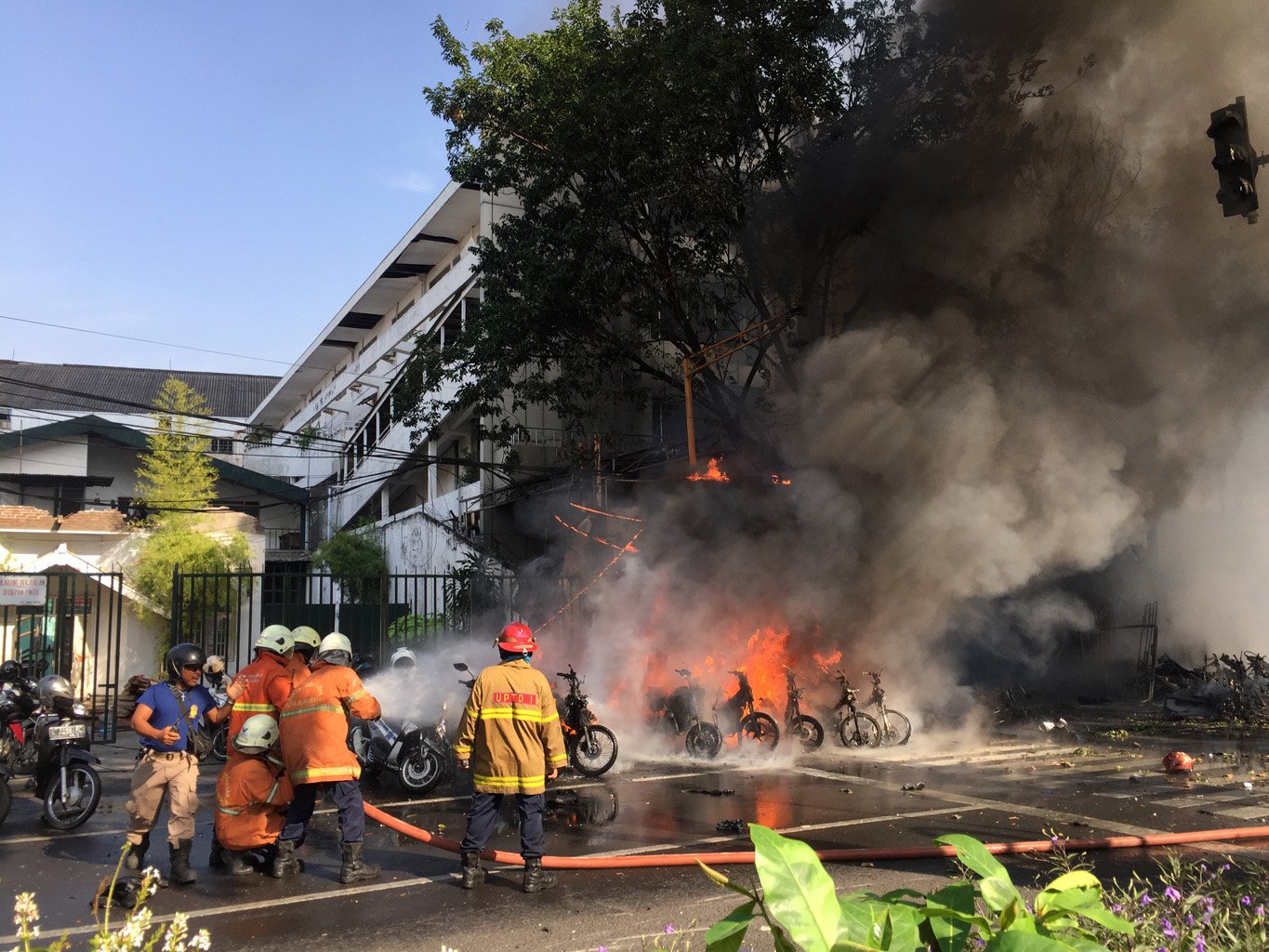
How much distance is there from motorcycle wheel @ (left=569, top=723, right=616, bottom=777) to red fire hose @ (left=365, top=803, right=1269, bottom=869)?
3.41m

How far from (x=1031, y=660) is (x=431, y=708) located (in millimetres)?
11838

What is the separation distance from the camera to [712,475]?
16.4 meters

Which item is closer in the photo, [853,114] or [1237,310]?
[1237,310]

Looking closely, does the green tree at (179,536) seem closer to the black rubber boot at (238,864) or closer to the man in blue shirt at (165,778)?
the man in blue shirt at (165,778)

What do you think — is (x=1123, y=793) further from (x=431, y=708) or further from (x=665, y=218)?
(x=665, y=218)

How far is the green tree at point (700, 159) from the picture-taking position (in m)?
15.4

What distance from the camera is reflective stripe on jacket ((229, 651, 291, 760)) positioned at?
21.9ft

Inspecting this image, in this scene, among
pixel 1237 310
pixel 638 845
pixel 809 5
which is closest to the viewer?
pixel 638 845

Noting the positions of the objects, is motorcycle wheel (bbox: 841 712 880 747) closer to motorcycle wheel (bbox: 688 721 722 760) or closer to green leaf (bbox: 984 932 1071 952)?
motorcycle wheel (bbox: 688 721 722 760)

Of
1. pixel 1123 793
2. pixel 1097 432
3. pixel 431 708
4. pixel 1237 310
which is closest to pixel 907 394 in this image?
pixel 1097 432

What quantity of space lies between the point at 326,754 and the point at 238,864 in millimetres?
1086

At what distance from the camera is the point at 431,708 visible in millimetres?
10961

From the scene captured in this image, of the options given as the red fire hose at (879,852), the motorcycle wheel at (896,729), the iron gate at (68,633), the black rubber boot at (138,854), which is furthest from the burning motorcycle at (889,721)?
the iron gate at (68,633)

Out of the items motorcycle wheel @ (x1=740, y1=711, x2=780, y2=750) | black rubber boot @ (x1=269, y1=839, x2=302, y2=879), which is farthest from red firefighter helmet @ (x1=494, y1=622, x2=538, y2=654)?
motorcycle wheel @ (x1=740, y1=711, x2=780, y2=750)
